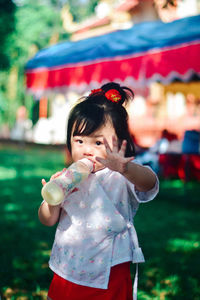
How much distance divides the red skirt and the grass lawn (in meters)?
1.23

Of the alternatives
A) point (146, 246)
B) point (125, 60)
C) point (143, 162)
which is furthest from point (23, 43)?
point (143, 162)

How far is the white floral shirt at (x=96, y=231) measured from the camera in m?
1.74

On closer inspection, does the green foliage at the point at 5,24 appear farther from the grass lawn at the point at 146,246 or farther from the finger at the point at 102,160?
the finger at the point at 102,160

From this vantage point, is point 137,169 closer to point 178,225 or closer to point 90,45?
point 178,225

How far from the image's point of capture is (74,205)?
5.88 ft

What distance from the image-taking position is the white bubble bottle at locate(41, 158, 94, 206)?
1559 mm

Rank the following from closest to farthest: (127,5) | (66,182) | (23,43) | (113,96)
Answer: (66,182)
(113,96)
(127,5)
(23,43)

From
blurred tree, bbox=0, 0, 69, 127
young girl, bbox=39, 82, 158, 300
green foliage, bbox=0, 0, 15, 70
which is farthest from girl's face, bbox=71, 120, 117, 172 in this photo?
blurred tree, bbox=0, 0, 69, 127

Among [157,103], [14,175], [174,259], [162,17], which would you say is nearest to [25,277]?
[174,259]

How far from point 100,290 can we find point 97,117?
0.71 m

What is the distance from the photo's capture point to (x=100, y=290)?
1.75 metres

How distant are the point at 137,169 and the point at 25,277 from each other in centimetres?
202

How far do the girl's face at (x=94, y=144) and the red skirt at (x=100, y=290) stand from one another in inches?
18.2

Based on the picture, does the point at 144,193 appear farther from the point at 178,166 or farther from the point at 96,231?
the point at 178,166
